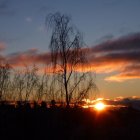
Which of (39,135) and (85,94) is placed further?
(85,94)

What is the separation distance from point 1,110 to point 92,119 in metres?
8.12

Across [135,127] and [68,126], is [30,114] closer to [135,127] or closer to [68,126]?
[68,126]

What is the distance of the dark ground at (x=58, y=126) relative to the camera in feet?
116

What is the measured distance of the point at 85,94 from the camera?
38.7 meters

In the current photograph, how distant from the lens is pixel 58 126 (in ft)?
118

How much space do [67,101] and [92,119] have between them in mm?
2757

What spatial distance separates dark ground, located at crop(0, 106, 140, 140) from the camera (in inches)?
1387

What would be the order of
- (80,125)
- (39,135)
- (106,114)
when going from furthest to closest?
(106,114)
(80,125)
(39,135)

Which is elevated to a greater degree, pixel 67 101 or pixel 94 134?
pixel 67 101

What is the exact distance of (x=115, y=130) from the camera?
37500 mm

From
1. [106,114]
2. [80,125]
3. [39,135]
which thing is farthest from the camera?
[106,114]

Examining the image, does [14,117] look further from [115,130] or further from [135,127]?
[135,127]

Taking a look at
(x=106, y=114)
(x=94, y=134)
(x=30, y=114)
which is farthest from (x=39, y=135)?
(x=106, y=114)

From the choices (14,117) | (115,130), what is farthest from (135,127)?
(14,117)
